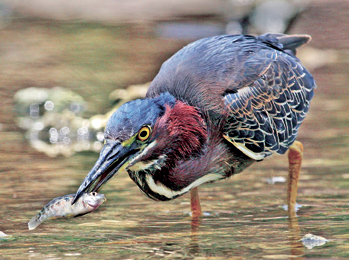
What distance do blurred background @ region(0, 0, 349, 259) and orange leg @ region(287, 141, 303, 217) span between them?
134 mm

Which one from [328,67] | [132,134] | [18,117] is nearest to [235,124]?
[132,134]

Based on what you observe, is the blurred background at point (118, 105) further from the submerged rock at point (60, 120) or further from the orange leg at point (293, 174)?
the orange leg at point (293, 174)

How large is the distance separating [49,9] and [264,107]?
12523 mm

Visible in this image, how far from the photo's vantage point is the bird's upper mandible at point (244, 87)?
6.00 meters

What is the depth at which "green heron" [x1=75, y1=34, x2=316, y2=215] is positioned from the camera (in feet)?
16.5

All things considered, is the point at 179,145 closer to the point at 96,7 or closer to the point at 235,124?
the point at 235,124

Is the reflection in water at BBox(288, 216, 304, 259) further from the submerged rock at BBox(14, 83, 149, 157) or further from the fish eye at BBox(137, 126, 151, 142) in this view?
the submerged rock at BBox(14, 83, 149, 157)

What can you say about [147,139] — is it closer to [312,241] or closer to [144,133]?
[144,133]

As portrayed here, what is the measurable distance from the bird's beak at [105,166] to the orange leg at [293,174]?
204 centimetres

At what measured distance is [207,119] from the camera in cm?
585

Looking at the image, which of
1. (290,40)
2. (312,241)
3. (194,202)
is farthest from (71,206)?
(290,40)

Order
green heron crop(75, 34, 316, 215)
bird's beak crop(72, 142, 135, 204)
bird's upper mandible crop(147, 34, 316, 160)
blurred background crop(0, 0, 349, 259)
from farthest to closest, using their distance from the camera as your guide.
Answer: bird's upper mandible crop(147, 34, 316, 160), blurred background crop(0, 0, 349, 259), green heron crop(75, 34, 316, 215), bird's beak crop(72, 142, 135, 204)

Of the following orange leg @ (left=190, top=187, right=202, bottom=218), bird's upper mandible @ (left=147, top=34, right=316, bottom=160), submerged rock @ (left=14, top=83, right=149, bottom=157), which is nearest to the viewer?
bird's upper mandible @ (left=147, top=34, right=316, bottom=160)

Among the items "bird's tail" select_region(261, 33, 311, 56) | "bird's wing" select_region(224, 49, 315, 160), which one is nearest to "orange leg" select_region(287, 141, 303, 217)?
"bird's wing" select_region(224, 49, 315, 160)
